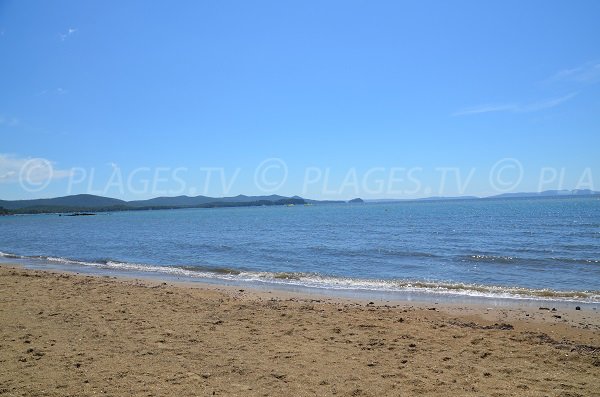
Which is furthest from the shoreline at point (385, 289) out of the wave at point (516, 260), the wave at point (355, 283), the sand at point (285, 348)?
the wave at point (516, 260)

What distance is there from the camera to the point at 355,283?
16.5 meters

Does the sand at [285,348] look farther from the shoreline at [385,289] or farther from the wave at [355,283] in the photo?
the wave at [355,283]

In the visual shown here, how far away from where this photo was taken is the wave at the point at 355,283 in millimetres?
13577

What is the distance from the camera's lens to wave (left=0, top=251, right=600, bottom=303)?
44.5 feet

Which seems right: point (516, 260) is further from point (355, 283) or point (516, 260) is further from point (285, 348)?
point (285, 348)

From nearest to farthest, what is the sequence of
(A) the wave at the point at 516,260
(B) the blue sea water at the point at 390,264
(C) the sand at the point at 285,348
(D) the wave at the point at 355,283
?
(C) the sand at the point at 285,348, (D) the wave at the point at 355,283, (B) the blue sea water at the point at 390,264, (A) the wave at the point at 516,260

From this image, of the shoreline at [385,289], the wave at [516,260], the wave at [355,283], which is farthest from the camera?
the wave at [516,260]

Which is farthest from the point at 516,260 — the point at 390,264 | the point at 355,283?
the point at 355,283

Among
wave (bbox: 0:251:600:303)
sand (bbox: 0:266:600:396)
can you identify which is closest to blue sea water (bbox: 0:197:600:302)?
wave (bbox: 0:251:600:303)

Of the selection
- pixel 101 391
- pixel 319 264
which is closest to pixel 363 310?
pixel 101 391

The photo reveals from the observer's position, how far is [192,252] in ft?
93.9

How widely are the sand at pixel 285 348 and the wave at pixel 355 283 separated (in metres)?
2.35

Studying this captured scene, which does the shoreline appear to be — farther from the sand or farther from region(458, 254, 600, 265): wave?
region(458, 254, 600, 265): wave

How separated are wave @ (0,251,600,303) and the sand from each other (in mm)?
2347
